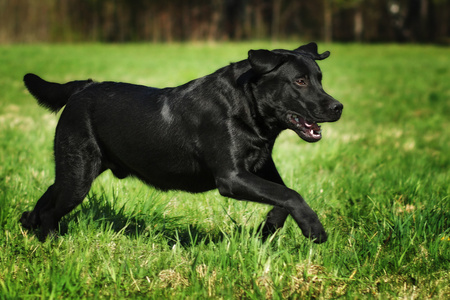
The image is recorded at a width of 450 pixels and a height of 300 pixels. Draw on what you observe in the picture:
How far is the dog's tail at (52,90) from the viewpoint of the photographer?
3.71 metres

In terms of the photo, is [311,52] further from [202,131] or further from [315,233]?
[315,233]

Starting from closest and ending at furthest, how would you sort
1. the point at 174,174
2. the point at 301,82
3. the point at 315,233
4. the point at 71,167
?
the point at 315,233 < the point at 301,82 < the point at 174,174 < the point at 71,167

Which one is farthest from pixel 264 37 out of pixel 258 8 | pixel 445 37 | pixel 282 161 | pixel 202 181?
pixel 202 181

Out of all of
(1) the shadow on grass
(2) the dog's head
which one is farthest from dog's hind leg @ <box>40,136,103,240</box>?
(2) the dog's head

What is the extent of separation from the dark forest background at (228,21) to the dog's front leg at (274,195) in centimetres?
3547

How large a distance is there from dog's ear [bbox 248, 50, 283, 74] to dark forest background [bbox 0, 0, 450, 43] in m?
35.1

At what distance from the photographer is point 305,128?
3.09 metres

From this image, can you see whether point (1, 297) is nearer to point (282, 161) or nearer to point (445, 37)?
point (282, 161)

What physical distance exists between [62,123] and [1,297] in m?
1.34

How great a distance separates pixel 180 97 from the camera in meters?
3.27

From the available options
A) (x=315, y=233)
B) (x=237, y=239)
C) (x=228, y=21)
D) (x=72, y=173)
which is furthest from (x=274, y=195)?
(x=228, y=21)

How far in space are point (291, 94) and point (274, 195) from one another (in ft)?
2.12

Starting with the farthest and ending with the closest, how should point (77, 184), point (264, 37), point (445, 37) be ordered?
1. point (264, 37)
2. point (445, 37)
3. point (77, 184)

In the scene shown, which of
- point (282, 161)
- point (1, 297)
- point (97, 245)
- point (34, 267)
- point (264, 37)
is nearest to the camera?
point (1, 297)
